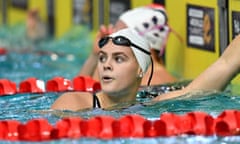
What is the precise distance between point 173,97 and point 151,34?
1.34 meters

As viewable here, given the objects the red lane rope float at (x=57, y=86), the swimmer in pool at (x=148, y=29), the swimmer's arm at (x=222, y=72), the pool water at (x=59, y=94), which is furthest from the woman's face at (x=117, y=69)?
the swimmer in pool at (x=148, y=29)

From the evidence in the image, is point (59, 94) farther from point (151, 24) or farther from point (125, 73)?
point (151, 24)

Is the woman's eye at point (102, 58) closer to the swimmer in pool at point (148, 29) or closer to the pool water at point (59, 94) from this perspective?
the pool water at point (59, 94)

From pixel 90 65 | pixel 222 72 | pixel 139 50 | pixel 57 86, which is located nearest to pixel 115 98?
pixel 139 50

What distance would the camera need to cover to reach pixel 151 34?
21.6 feet

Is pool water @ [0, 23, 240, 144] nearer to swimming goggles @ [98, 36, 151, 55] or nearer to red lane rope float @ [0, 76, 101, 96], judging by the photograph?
red lane rope float @ [0, 76, 101, 96]

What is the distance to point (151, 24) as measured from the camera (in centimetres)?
657

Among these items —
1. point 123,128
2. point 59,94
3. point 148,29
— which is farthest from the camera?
point 148,29

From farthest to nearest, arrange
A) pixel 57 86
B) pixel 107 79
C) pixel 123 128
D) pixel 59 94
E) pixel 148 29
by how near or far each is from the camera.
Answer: pixel 148 29 → pixel 57 86 → pixel 59 94 → pixel 107 79 → pixel 123 128

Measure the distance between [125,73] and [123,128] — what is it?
653mm

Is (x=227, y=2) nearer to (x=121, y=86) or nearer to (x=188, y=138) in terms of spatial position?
(x=121, y=86)

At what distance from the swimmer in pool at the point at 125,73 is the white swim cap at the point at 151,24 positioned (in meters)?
1.21

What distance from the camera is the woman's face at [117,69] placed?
509 centimetres

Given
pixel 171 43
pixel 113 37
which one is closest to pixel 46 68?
pixel 171 43
